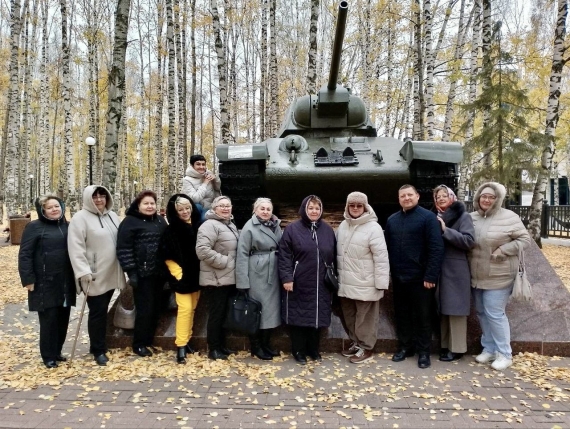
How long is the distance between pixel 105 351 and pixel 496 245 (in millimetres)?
3987

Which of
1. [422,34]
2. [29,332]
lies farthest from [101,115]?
[29,332]

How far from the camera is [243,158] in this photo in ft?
21.7

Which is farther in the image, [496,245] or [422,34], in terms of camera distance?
[422,34]

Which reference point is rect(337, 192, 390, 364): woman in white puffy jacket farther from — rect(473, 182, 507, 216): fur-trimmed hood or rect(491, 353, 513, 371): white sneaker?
rect(491, 353, 513, 371): white sneaker

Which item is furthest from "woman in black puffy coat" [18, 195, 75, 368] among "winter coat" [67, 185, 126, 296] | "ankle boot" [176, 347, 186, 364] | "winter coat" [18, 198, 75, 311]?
"ankle boot" [176, 347, 186, 364]

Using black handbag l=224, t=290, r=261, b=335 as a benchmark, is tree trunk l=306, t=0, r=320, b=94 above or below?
above

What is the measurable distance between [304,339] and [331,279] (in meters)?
0.69

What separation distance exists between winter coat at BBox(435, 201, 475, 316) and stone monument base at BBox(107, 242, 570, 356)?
450mm

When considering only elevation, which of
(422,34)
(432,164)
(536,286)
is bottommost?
(536,286)

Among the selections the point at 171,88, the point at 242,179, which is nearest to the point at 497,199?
the point at 242,179

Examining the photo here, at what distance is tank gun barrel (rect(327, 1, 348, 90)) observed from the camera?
640 cm

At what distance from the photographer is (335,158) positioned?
270 inches

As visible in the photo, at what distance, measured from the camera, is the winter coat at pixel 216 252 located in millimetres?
4758

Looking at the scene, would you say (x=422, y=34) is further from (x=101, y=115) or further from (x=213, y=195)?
(x=101, y=115)
